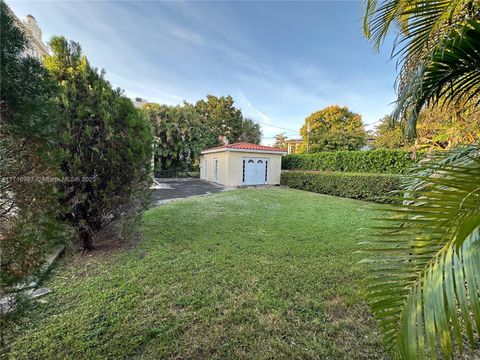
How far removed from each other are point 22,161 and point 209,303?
8.39ft

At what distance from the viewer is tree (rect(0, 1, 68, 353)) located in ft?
4.95

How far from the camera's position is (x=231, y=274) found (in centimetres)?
371

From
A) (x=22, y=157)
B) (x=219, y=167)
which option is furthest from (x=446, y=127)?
(x=219, y=167)

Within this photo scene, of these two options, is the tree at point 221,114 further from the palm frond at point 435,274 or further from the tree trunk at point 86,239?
the palm frond at point 435,274

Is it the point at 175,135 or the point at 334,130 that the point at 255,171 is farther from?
the point at 334,130

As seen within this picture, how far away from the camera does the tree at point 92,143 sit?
161 inches

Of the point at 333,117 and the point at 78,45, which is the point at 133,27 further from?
the point at 333,117

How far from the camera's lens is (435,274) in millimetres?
1063

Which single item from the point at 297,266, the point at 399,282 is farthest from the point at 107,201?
the point at 399,282

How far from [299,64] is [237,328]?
49.1ft

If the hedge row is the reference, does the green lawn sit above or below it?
below

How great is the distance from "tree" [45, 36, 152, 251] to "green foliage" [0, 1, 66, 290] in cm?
261

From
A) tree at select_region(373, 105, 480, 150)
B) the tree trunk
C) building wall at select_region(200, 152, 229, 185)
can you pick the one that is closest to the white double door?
building wall at select_region(200, 152, 229, 185)

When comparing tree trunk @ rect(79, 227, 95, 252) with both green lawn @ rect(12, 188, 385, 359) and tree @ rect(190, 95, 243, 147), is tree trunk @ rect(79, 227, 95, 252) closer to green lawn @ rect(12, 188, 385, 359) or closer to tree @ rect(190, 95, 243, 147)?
green lawn @ rect(12, 188, 385, 359)
